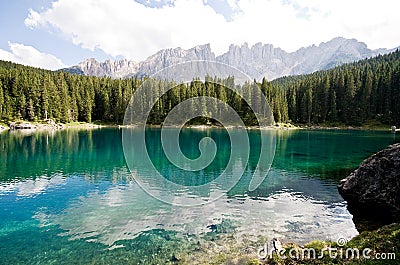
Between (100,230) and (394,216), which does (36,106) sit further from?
(394,216)

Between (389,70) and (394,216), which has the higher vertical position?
(389,70)

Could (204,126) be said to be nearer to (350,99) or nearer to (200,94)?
(200,94)

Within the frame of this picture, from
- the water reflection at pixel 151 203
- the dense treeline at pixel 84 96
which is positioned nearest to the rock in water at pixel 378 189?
the water reflection at pixel 151 203

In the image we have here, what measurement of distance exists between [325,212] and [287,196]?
4.36 meters

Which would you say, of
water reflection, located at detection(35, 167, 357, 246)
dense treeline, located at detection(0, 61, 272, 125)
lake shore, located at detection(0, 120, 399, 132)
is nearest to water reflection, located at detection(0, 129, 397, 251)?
water reflection, located at detection(35, 167, 357, 246)

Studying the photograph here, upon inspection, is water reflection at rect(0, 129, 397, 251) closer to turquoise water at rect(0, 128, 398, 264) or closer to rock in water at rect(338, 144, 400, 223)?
turquoise water at rect(0, 128, 398, 264)

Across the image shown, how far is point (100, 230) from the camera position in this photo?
17.0 metres

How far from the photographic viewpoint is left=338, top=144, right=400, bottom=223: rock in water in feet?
59.1

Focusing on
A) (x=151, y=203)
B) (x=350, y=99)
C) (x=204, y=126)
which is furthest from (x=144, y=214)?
(x=350, y=99)

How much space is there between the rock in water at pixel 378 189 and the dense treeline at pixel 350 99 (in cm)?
11545

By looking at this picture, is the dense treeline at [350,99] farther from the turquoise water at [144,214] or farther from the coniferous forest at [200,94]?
the turquoise water at [144,214]

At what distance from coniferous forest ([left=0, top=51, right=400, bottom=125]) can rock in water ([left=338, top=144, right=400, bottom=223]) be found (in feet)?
270

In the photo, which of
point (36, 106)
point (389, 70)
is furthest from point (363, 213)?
point (389, 70)

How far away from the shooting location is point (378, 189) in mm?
19062
